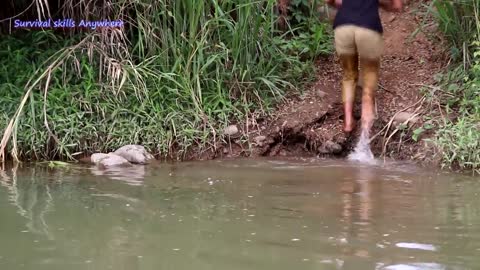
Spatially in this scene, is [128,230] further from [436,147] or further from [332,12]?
[332,12]

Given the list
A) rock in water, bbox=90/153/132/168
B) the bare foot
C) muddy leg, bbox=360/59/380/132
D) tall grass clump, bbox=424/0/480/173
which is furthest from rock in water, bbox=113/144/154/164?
tall grass clump, bbox=424/0/480/173

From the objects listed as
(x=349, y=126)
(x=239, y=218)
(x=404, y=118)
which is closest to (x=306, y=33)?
(x=349, y=126)

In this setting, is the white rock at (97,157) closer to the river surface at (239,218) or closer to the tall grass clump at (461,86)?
the river surface at (239,218)

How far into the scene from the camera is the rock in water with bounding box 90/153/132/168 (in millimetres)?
5184

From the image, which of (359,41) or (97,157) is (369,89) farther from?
(97,157)

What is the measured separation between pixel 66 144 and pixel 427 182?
2697mm

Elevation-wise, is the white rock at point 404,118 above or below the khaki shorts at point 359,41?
below

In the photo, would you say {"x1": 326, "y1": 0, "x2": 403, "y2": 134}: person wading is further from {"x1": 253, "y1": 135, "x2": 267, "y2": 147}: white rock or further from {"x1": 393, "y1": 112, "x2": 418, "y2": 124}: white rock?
{"x1": 253, "y1": 135, "x2": 267, "y2": 147}: white rock

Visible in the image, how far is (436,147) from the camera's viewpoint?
5.12 m

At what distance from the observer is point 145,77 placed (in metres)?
5.89

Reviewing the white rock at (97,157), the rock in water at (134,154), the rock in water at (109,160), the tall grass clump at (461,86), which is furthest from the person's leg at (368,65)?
the white rock at (97,157)

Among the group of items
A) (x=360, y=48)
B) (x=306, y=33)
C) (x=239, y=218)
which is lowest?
(x=239, y=218)

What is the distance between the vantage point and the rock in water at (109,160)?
518 centimetres

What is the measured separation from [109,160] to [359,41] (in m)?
2.13
